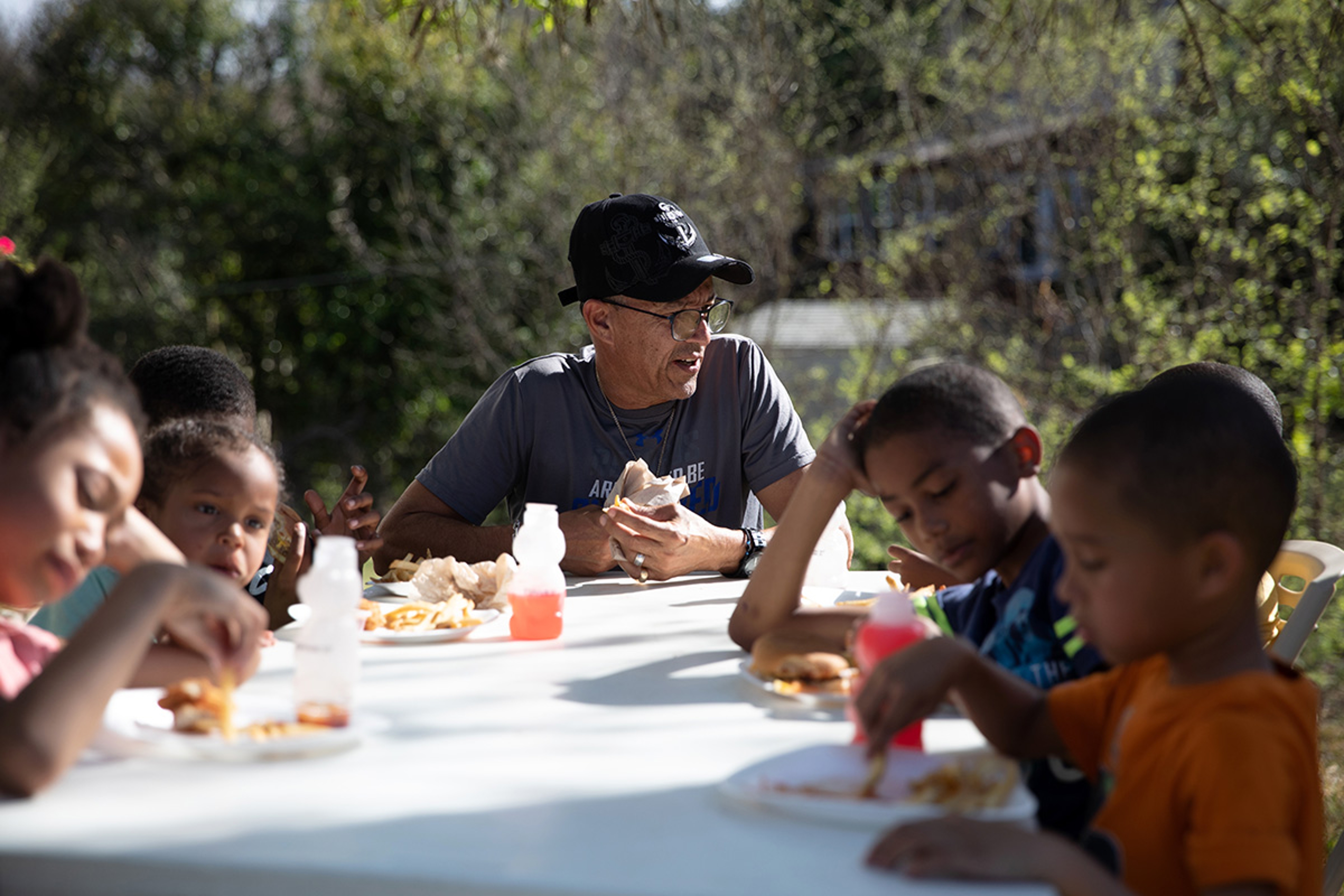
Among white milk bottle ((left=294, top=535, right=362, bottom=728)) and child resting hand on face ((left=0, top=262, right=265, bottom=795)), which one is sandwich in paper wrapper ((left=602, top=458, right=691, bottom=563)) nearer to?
white milk bottle ((left=294, top=535, right=362, bottom=728))

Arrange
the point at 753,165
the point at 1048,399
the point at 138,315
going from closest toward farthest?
the point at 1048,399 < the point at 753,165 < the point at 138,315

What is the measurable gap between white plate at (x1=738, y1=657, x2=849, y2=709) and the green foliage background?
2619 millimetres

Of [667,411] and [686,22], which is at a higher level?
[686,22]

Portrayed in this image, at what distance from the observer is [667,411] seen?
3361 mm

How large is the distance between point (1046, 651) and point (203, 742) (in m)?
1.13

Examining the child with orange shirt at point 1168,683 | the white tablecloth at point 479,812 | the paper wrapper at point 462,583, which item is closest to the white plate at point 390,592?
the paper wrapper at point 462,583

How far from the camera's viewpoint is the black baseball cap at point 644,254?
10.6ft

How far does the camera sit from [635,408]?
336cm

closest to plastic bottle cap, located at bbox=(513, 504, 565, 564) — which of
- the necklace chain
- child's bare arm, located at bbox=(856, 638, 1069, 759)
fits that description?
child's bare arm, located at bbox=(856, 638, 1069, 759)

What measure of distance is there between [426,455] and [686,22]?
4.31 metres

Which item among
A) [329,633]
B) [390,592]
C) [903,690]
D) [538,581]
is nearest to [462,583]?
[390,592]

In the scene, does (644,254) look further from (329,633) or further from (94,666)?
(94,666)

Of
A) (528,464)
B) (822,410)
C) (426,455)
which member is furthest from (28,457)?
(426,455)

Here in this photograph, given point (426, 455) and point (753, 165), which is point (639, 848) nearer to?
point (753, 165)
